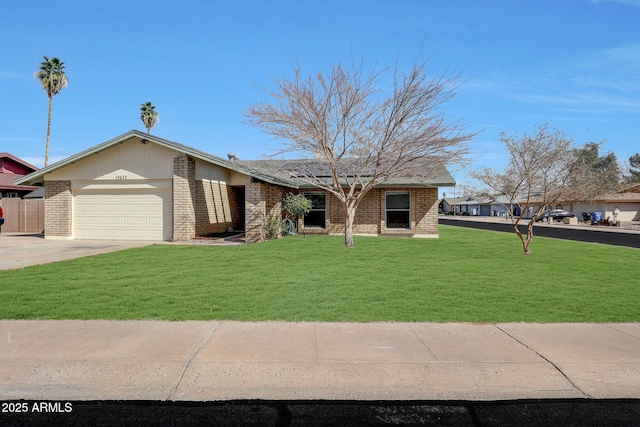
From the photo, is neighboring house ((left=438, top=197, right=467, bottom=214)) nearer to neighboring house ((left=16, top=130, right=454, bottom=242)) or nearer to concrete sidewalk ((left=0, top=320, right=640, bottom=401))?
neighboring house ((left=16, top=130, right=454, bottom=242))

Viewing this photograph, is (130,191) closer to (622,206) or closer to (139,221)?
(139,221)

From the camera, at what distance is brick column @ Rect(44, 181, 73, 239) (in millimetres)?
17703

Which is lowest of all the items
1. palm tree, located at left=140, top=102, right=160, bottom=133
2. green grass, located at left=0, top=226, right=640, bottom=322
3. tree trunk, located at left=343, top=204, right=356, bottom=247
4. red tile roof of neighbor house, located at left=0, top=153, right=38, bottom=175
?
green grass, located at left=0, top=226, right=640, bottom=322

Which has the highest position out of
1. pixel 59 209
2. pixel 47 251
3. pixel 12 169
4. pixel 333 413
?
pixel 12 169

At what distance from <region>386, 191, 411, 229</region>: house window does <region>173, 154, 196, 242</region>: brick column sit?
10551 millimetres

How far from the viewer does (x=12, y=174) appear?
31203mm

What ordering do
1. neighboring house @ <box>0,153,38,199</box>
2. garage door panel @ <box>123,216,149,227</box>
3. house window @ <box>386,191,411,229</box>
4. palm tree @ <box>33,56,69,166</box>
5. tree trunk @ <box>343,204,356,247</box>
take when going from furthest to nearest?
palm tree @ <box>33,56,69,166</box>, neighboring house @ <box>0,153,38,199</box>, house window @ <box>386,191,411,229</box>, garage door panel @ <box>123,216,149,227</box>, tree trunk @ <box>343,204,356,247</box>

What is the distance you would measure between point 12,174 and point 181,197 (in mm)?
24311

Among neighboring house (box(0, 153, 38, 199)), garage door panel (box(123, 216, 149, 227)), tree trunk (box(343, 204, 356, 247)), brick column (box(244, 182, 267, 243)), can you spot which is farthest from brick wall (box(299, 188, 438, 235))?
neighboring house (box(0, 153, 38, 199))

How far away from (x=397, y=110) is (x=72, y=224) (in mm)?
15558

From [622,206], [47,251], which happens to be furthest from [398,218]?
[622,206]

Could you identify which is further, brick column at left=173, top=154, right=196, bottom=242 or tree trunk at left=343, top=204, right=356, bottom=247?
brick column at left=173, top=154, right=196, bottom=242

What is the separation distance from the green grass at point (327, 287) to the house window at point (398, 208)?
8070mm

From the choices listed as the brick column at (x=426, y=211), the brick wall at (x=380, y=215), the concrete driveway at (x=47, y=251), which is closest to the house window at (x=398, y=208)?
the brick wall at (x=380, y=215)
